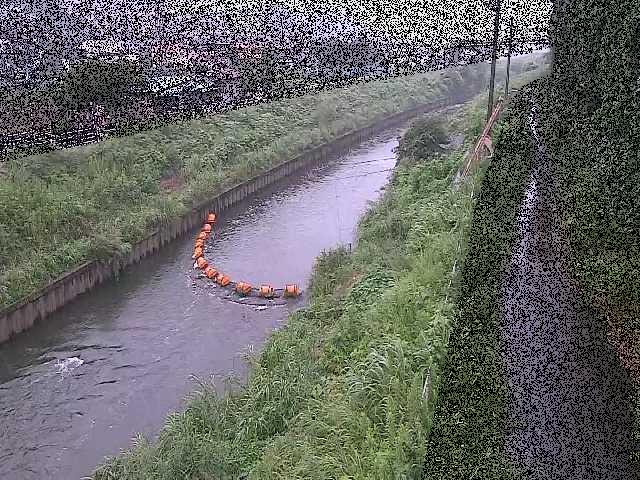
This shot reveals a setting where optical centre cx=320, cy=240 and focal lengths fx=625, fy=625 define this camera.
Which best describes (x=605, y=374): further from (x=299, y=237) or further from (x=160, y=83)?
(x=160, y=83)

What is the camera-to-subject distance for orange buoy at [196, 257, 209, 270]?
33.4 ft

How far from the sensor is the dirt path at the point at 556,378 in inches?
142

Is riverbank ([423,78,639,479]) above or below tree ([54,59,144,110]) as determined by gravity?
below

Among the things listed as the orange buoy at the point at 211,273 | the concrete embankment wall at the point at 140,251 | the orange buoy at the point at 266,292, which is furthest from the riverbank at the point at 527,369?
the concrete embankment wall at the point at 140,251

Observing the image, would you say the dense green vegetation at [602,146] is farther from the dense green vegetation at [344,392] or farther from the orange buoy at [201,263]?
the orange buoy at [201,263]

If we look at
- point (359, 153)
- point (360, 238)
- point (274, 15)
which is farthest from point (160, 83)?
point (359, 153)

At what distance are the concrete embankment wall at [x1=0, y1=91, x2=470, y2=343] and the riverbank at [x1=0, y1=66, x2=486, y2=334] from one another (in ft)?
0.40

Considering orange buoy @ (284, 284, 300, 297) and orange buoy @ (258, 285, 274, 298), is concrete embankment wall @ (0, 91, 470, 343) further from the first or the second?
orange buoy @ (284, 284, 300, 297)

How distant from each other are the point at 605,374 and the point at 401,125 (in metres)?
17.9

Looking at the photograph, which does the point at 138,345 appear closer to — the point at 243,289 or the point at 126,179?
the point at 243,289

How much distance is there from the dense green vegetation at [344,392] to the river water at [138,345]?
933 millimetres

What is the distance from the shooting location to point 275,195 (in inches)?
555

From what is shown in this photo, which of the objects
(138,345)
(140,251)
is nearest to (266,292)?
(138,345)

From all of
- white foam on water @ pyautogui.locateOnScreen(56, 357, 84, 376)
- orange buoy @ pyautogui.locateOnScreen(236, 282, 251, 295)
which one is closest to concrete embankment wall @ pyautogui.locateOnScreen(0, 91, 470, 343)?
white foam on water @ pyautogui.locateOnScreen(56, 357, 84, 376)
